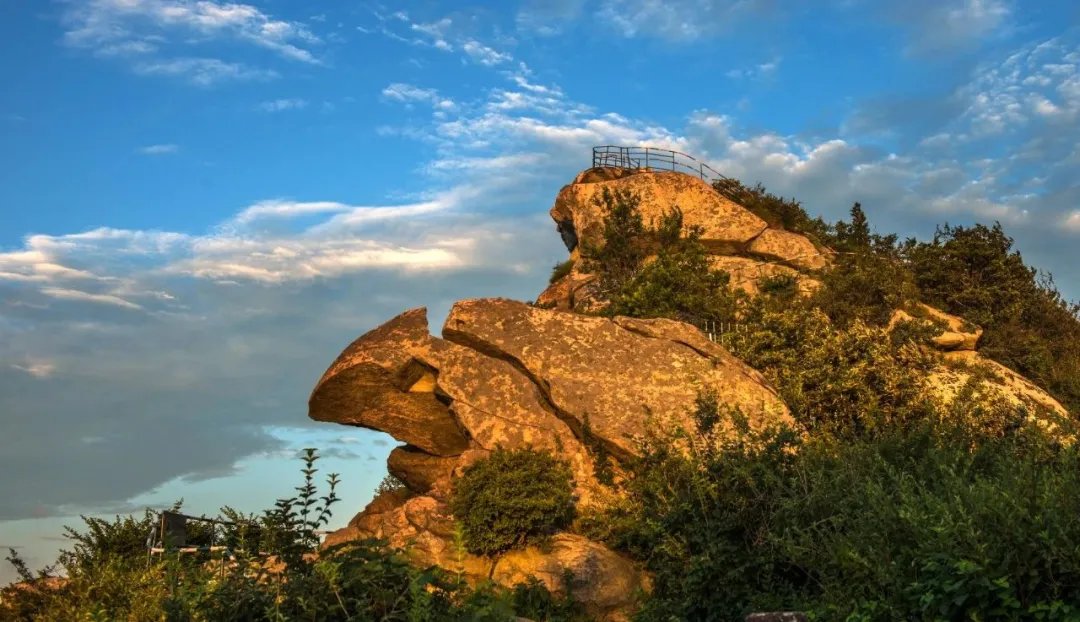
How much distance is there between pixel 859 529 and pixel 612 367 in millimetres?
10506

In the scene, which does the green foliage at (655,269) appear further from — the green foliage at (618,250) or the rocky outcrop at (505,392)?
the rocky outcrop at (505,392)

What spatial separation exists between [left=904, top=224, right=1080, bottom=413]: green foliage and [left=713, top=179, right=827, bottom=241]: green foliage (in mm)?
4159

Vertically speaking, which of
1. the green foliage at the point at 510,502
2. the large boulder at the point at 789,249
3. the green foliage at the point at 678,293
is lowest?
the green foliage at the point at 510,502

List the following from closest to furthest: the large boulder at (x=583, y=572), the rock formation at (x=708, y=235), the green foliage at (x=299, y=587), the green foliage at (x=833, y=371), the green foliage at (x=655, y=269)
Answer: the green foliage at (x=299, y=587), the large boulder at (x=583, y=572), the green foliage at (x=833, y=371), the green foliage at (x=655, y=269), the rock formation at (x=708, y=235)

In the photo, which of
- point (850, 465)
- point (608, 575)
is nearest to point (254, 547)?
point (850, 465)

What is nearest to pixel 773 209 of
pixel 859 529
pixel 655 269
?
pixel 655 269

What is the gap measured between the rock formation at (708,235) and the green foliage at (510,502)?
574 inches

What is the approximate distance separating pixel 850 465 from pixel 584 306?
2043 cm

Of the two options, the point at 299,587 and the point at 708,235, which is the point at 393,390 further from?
the point at 708,235

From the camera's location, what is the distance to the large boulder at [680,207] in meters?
36.5

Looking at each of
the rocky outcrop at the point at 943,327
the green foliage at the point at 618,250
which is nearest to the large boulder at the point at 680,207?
the green foliage at the point at 618,250

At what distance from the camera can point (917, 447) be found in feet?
50.4

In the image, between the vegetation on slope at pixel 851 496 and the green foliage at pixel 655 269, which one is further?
the green foliage at pixel 655 269

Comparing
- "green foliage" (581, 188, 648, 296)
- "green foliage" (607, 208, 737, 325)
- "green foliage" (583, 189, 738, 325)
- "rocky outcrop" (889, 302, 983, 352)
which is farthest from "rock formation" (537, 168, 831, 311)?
"rocky outcrop" (889, 302, 983, 352)
